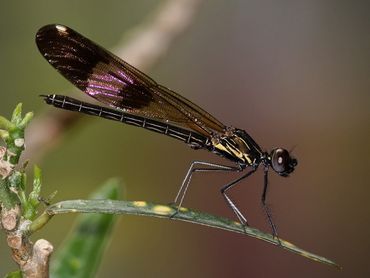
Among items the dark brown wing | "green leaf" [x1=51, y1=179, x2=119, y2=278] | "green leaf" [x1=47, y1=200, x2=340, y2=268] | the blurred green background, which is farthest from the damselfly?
the blurred green background

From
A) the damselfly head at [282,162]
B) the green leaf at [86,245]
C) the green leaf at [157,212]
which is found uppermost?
the damselfly head at [282,162]

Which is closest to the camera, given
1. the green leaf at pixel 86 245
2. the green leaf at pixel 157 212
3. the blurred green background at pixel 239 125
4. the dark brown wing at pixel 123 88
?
the green leaf at pixel 157 212

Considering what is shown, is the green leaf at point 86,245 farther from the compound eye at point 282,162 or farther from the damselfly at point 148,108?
the compound eye at point 282,162

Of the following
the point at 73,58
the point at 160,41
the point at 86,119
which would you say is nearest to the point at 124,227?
the point at 86,119

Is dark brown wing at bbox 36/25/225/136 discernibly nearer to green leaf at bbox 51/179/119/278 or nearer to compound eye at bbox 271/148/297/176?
compound eye at bbox 271/148/297/176

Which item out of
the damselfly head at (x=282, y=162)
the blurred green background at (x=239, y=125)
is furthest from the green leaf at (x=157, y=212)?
the blurred green background at (x=239, y=125)
